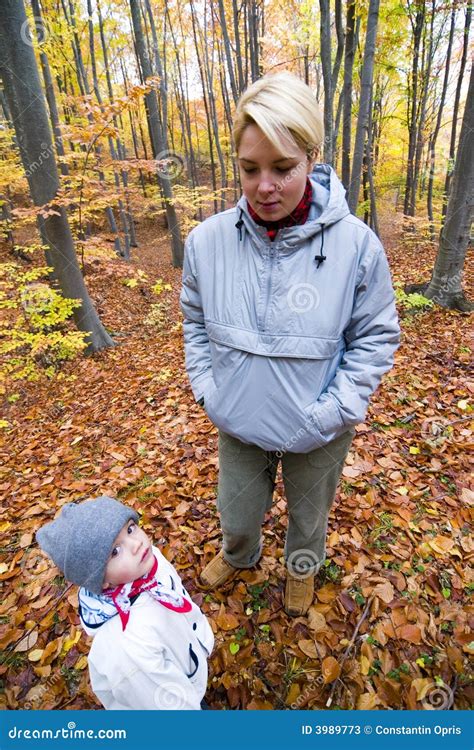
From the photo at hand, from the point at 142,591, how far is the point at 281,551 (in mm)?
1598

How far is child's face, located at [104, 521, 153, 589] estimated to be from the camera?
134cm

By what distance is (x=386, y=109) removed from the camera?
16.0 meters

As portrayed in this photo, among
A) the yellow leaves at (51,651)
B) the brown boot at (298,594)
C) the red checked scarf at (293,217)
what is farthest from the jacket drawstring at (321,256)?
the yellow leaves at (51,651)

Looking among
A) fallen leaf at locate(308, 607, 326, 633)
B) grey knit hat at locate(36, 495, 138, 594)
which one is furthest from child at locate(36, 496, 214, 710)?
fallen leaf at locate(308, 607, 326, 633)

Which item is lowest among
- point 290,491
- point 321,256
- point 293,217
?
point 290,491

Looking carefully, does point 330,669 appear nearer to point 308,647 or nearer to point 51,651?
point 308,647

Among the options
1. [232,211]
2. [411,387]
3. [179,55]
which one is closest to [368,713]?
[232,211]

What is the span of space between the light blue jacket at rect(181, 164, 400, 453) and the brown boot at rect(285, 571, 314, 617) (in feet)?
3.91

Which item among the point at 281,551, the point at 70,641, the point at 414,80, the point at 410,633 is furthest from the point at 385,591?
the point at 414,80

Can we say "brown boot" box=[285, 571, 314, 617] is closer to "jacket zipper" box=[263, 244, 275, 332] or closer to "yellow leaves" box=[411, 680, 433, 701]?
"yellow leaves" box=[411, 680, 433, 701]

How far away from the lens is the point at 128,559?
1365 mm

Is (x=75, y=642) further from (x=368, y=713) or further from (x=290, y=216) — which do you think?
(x=290, y=216)

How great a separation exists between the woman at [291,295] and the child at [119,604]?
2.25ft

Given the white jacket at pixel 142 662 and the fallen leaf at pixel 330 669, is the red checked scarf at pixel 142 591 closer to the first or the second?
the white jacket at pixel 142 662
